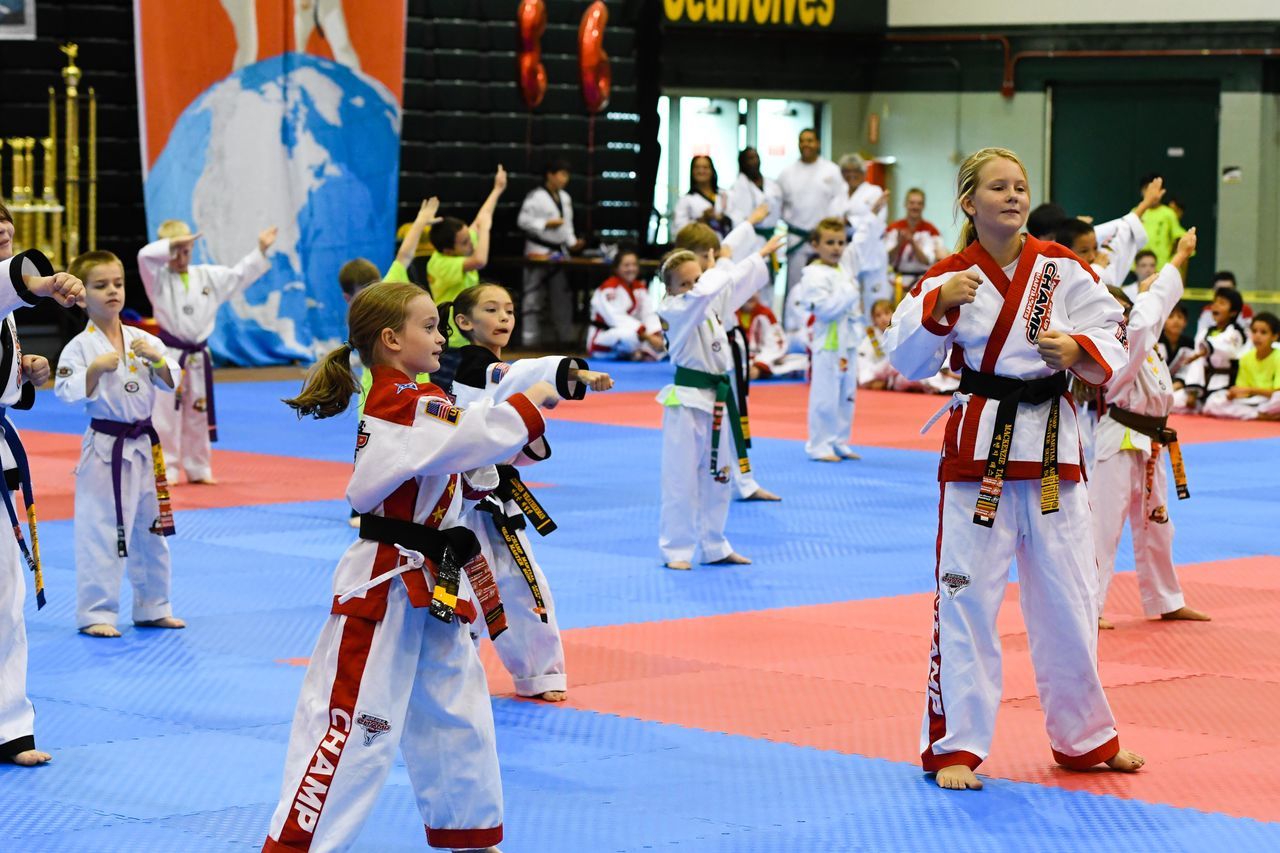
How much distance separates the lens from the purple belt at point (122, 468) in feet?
20.5

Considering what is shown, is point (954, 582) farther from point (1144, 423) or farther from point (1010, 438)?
point (1144, 423)

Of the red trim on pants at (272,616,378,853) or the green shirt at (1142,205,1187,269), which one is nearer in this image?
the red trim on pants at (272,616,378,853)

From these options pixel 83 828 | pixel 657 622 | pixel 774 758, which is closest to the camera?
pixel 83 828

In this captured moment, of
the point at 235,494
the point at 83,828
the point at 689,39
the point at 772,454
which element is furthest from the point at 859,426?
the point at 83,828

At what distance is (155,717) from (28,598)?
2.04m

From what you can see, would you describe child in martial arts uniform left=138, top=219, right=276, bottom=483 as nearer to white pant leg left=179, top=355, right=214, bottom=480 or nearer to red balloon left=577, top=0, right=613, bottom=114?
white pant leg left=179, top=355, right=214, bottom=480

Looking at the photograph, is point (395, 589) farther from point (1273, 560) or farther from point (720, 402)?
point (1273, 560)

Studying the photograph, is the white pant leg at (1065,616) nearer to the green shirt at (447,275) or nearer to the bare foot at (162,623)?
the bare foot at (162,623)

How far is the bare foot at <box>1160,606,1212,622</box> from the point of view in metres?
6.67

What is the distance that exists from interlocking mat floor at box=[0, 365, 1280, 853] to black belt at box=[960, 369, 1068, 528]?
0.71 metres

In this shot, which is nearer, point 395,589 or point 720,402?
point 395,589

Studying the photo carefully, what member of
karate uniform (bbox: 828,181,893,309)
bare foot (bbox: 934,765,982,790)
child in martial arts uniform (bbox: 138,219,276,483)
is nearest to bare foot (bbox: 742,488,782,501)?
child in martial arts uniform (bbox: 138,219,276,483)

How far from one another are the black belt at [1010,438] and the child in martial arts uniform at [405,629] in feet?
4.10

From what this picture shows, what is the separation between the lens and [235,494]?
32.2ft
